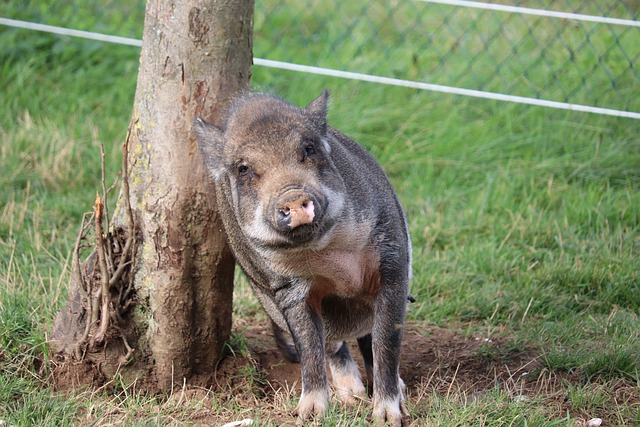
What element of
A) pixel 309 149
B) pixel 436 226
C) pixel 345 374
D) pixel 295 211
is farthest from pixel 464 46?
pixel 295 211

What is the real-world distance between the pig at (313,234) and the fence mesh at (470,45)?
11.9 feet

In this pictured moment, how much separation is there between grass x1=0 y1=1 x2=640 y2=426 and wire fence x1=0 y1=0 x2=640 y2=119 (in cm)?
16

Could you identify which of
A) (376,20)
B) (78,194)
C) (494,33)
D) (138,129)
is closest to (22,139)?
(78,194)

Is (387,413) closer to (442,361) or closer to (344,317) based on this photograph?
(344,317)

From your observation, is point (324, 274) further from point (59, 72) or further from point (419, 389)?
point (59, 72)

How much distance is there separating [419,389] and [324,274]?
0.78 m

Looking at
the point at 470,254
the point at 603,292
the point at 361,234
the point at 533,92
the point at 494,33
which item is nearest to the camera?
the point at 361,234

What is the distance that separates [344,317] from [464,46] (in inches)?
174

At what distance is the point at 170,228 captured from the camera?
434cm

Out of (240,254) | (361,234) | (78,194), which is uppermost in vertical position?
(361,234)

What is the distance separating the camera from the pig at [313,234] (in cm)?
379

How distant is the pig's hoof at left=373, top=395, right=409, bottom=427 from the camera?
394 centimetres

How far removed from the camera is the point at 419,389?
441cm

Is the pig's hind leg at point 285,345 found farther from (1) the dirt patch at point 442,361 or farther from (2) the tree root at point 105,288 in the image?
(2) the tree root at point 105,288
